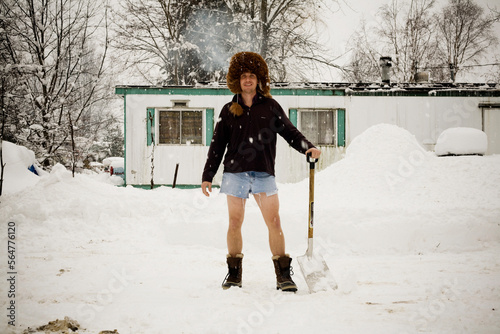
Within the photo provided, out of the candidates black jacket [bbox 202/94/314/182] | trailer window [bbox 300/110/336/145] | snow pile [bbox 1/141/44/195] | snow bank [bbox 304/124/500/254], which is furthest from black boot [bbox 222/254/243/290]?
trailer window [bbox 300/110/336/145]

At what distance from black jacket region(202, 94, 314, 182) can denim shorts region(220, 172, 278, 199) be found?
59mm

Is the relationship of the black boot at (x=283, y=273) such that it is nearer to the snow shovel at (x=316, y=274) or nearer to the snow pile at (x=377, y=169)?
the snow shovel at (x=316, y=274)

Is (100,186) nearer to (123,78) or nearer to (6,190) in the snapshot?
(6,190)

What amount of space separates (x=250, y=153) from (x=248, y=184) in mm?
262

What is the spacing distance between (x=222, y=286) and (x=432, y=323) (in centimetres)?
150

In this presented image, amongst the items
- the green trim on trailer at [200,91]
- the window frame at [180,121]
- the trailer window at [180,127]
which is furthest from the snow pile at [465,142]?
the trailer window at [180,127]

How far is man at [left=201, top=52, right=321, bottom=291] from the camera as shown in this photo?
2713mm

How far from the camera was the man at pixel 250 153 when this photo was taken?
271 cm

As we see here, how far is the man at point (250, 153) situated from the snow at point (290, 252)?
316 mm

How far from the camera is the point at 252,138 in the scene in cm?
275

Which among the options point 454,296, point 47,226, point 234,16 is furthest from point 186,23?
point 454,296

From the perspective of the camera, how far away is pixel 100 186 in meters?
6.12

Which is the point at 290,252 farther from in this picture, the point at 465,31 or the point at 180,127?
the point at 465,31

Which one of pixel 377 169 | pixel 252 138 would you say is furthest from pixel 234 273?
pixel 377 169
